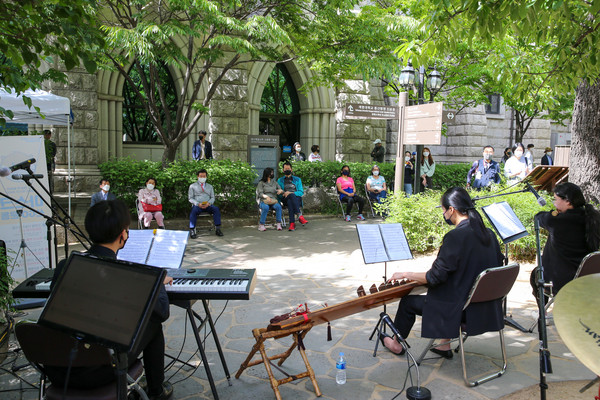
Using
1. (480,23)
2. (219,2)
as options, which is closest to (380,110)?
(219,2)

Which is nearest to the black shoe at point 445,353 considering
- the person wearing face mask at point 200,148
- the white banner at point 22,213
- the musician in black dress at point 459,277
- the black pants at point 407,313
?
the black pants at point 407,313

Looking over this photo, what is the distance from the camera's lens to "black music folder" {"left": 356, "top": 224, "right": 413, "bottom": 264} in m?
4.45

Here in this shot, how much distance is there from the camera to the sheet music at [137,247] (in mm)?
3697

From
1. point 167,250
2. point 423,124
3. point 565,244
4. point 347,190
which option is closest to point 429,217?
point 423,124

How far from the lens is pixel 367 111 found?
10.1 m

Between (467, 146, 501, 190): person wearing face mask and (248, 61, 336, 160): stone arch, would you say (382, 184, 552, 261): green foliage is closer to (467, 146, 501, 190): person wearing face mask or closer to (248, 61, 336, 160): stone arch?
(467, 146, 501, 190): person wearing face mask

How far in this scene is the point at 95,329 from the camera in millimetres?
2256

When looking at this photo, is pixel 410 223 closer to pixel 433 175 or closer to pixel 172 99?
pixel 433 175

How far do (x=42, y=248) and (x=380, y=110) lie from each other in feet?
22.4

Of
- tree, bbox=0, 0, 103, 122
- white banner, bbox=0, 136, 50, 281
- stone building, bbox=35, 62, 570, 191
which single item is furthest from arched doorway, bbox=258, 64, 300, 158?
tree, bbox=0, 0, 103, 122

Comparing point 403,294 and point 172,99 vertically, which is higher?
point 172,99

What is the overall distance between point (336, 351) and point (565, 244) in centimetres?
249

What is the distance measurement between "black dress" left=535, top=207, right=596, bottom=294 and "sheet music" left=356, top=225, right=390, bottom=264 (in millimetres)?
1557

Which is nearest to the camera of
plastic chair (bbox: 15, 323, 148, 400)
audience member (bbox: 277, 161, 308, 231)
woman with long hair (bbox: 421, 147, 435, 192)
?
plastic chair (bbox: 15, 323, 148, 400)
